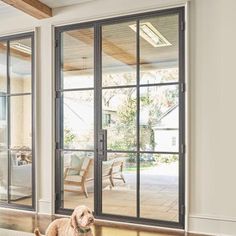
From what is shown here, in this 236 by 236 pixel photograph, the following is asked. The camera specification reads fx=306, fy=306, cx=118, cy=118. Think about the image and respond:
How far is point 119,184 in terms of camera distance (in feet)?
13.2

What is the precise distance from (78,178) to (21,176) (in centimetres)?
97

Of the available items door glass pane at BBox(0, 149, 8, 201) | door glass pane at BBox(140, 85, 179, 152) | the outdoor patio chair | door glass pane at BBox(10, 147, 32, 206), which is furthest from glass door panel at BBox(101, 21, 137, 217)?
door glass pane at BBox(0, 149, 8, 201)

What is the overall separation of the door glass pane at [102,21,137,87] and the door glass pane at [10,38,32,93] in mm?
1256

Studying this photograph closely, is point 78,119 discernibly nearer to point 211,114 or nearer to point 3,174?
point 3,174

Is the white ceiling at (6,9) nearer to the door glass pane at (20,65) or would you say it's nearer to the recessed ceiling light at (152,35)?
the door glass pane at (20,65)

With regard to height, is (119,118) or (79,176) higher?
(119,118)

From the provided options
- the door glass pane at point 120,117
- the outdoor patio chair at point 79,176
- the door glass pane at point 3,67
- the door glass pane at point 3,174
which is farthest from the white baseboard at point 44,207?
the door glass pane at point 3,67

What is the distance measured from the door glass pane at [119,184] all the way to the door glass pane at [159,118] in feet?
1.04

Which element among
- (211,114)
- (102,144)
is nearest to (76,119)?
(102,144)

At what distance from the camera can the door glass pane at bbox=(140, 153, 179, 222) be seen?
377 centimetres

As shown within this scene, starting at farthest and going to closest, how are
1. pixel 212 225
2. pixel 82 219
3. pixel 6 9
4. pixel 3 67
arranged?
pixel 3 67, pixel 6 9, pixel 212 225, pixel 82 219

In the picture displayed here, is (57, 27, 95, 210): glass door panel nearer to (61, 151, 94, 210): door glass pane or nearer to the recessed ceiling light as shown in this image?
(61, 151, 94, 210): door glass pane

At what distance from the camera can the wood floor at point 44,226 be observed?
11.8 ft

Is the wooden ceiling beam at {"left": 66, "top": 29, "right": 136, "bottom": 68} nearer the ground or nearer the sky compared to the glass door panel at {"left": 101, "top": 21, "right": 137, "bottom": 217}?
nearer the sky
